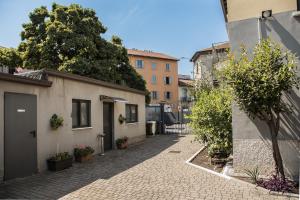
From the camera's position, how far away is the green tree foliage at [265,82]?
272 inches

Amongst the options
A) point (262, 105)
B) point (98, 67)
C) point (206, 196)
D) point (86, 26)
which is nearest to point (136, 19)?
point (98, 67)

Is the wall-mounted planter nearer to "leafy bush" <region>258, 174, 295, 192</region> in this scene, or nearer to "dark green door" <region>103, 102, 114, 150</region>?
"dark green door" <region>103, 102, 114, 150</region>

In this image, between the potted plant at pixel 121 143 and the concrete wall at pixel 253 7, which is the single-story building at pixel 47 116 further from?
the concrete wall at pixel 253 7

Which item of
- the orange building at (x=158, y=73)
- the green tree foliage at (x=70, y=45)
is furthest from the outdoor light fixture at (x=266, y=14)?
the orange building at (x=158, y=73)

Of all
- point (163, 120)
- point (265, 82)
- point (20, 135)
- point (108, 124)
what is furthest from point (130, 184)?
point (163, 120)

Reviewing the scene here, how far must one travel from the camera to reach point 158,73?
186 feet

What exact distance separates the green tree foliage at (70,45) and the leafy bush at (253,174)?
14.7 metres

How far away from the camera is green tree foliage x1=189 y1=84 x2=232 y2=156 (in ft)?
34.4

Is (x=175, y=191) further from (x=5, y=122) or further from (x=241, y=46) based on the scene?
(x=5, y=122)

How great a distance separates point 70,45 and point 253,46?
1510 centimetres

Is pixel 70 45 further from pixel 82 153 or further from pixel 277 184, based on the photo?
pixel 277 184

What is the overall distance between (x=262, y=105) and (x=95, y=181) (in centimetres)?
489

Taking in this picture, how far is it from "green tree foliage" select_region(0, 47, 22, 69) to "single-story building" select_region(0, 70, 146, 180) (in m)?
10.9

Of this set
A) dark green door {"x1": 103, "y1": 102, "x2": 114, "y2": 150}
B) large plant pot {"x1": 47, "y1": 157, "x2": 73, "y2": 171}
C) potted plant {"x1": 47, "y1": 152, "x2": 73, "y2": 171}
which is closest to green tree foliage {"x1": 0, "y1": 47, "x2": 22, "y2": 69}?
dark green door {"x1": 103, "y1": 102, "x2": 114, "y2": 150}
